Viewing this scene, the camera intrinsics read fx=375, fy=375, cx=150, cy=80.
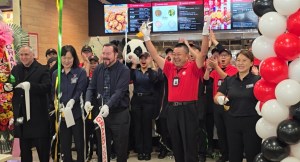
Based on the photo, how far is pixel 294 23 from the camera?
2.29 m

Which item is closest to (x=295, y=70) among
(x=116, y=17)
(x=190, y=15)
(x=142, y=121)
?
(x=142, y=121)

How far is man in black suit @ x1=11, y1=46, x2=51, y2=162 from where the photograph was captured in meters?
3.96

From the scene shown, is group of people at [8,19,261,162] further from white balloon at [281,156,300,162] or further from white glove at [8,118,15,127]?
white balloon at [281,156,300,162]

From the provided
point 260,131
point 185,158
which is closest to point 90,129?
point 185,158

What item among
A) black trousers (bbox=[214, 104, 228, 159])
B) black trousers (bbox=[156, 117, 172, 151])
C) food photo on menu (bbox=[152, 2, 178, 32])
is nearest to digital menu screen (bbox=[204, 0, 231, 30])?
food photo on menu (bbox=[152, 2, 178, 32])

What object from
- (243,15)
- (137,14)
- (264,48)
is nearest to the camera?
(264,48)

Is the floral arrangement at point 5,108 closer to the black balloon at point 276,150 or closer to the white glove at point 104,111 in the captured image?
the white glove at point 104,111

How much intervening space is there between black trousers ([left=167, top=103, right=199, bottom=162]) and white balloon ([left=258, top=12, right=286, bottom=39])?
1.46m

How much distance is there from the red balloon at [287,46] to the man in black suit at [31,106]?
2552 millimetres

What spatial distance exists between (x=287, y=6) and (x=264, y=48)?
0.31 m

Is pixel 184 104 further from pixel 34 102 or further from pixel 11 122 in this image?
pixel 11 122

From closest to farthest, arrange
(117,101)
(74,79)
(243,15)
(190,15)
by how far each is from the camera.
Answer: (117,101)
(74,79)
(243,15)
(190,15)

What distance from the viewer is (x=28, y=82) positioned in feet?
12.7

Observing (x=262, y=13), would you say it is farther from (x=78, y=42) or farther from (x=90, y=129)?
(x=78, y=42)
